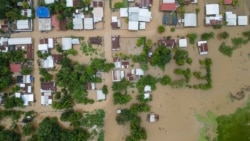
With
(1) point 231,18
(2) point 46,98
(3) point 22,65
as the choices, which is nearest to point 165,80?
(1) point 231,18

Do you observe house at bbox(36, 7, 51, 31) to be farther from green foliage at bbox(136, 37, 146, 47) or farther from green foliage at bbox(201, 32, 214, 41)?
green foliage at bbox(201, 32, 214, 41)

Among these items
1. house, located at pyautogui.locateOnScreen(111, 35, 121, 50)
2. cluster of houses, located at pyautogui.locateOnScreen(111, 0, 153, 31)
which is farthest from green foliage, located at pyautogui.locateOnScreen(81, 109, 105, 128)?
cluster of houses, located at pyautogui.locateOnScreen(111, 0, 153, 31)

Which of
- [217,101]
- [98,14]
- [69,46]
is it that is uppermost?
[98,14]

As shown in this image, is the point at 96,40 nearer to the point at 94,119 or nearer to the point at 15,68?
the point at 94,119

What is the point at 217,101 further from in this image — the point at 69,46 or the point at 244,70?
the point at 69,46

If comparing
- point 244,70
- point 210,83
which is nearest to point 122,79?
point 210,83

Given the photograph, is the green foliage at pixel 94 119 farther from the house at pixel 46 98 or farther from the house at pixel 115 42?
the house at pixel 115 42

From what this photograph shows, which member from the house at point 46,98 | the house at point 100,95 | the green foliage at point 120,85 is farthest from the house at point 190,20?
the house at point 46,98
